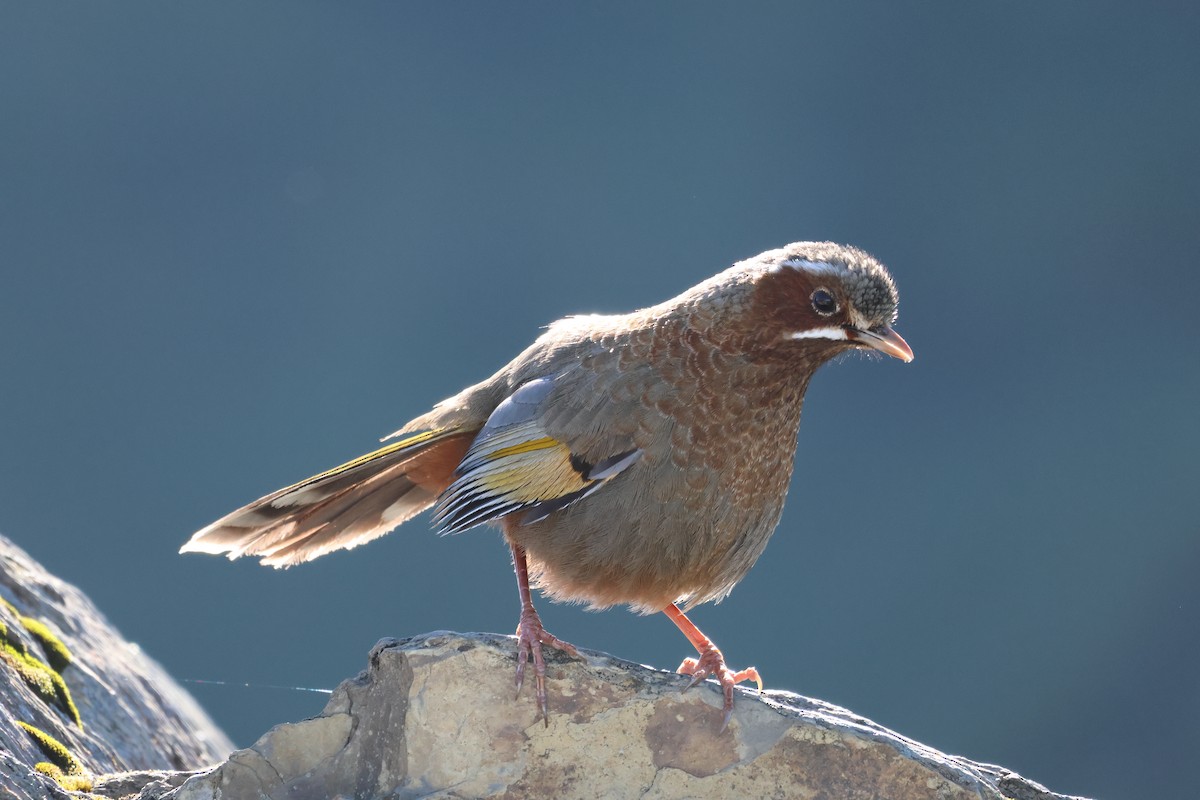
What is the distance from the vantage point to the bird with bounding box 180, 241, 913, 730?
15.2 ft

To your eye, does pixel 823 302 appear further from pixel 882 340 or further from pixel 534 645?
pixel 534 645

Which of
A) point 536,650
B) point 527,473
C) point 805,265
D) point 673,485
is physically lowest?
point 536,650

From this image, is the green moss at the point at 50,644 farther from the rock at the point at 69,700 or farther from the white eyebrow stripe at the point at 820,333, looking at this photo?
the white eyebrow stripe at the point at 820,333

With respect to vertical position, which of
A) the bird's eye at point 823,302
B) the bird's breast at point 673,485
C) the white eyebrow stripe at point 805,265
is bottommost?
the bird's breast at point 673,485

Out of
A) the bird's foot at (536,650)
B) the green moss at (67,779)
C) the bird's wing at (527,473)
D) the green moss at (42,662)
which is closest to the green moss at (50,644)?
the green moss at (42,662)

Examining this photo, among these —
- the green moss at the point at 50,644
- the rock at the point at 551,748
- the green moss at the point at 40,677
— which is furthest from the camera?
the green moss at the point at 50,644

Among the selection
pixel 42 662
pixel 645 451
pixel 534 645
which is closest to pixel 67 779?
pixel 42 662

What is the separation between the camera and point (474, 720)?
12.5 ft

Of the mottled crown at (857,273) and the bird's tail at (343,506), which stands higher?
the mottled crown at (857,273)

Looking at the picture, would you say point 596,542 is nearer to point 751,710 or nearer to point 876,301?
point 751,710

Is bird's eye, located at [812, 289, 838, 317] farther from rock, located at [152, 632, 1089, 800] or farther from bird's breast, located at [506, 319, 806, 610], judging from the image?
rock, located at [152, 632, 1089, 800]

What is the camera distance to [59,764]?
4.03 metres

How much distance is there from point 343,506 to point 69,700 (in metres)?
1.19

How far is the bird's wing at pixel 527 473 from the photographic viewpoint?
4.61m
